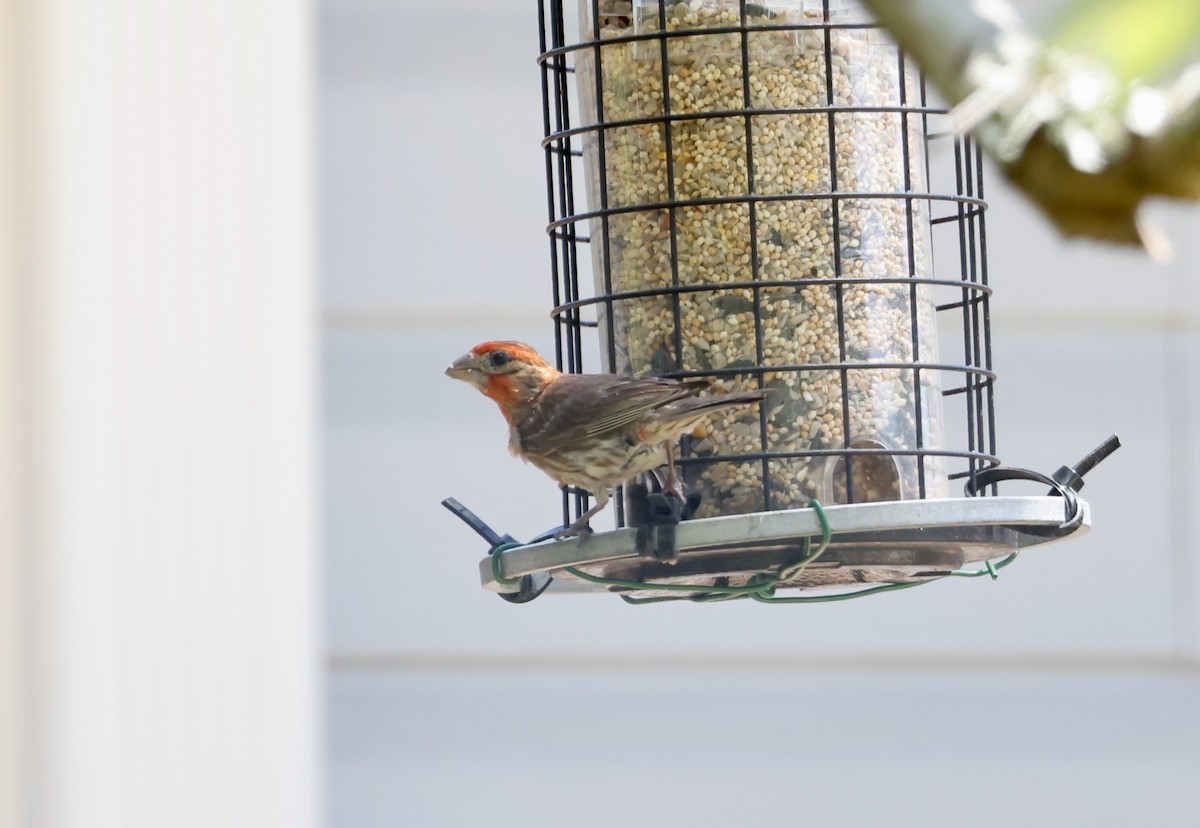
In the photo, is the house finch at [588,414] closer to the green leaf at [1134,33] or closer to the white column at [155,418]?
the white column at [155,418]

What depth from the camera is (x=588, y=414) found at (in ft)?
9.13

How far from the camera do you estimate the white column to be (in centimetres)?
438

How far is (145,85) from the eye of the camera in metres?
4.58

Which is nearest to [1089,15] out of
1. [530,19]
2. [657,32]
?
[657,32]

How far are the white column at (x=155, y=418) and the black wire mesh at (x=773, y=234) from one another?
1.86 m

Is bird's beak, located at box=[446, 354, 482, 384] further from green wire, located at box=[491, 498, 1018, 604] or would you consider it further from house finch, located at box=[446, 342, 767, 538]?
green wire, located at box=[491, 498, 1018, 604]

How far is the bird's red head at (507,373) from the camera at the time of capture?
Result: 3.04 metres

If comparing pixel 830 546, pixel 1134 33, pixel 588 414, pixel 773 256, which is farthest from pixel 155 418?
pixel 1134 33

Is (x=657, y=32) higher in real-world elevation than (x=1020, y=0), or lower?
lower

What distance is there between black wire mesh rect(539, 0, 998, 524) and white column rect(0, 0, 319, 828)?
1863 millimetres

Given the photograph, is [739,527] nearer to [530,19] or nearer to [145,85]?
[145,85]

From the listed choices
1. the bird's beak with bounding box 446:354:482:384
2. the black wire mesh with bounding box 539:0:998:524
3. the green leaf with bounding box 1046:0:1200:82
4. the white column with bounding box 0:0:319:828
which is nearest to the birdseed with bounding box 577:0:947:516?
the black wire mesh with bounding box 539:0:998:524

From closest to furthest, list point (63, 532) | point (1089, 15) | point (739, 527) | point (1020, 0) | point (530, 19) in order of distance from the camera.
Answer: point (1089, 15), point (739, 527), point (63, 532), point (1020, 0), point (530, 19)

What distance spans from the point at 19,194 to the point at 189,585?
44.4 inches
